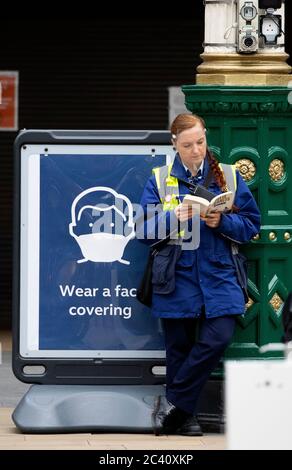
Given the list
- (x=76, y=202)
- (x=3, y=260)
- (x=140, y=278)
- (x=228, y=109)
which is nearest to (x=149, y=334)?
(x=140, y=278)

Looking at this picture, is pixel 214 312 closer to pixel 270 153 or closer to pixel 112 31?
pixel 270 153

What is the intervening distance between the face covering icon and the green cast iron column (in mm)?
608

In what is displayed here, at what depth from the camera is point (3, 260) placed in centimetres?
1457

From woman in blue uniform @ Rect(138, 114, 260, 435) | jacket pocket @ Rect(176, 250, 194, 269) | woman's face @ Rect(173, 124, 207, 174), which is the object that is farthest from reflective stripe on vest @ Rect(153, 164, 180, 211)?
jacket pocket @ Rect(176, 250, 194, 269)

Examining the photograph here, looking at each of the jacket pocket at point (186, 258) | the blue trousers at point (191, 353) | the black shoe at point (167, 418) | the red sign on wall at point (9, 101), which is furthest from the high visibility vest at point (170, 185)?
the red sign on wall at point (9, 101)

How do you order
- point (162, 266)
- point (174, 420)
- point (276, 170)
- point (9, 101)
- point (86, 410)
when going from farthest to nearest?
point (9, 101)
point (276, 170)
point (86, 410)
point (174, 420)
point (162, 266)

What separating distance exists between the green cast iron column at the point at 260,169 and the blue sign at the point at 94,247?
1.29ft

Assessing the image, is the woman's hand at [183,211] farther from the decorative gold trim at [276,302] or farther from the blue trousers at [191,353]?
the decorative gold trim at [276,302]

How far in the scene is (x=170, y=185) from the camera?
296 inches

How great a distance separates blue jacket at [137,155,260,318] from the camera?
7.45 metres

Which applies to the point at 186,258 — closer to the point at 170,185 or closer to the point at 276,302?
the point at 170,185

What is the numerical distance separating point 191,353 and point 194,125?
119cm

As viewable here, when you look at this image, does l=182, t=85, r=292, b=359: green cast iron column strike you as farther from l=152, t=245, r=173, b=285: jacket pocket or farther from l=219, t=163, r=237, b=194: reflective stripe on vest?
l=152, t=245, r=173, b=285: jacket pocket

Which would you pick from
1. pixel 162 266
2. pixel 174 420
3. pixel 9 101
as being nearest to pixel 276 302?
pixel 162 266
